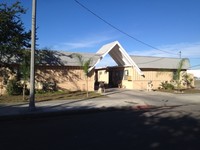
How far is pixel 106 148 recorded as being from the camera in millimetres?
6559

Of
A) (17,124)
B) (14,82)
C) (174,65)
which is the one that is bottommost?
(17,124)

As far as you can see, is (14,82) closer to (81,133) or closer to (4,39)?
(4,39)

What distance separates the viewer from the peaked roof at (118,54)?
26891 millimetres

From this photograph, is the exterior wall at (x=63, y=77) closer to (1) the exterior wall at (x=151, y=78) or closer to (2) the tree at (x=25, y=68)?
(2) the tree at (x=25, y=68)

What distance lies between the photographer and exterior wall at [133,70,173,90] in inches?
1154

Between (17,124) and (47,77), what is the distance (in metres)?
13.3

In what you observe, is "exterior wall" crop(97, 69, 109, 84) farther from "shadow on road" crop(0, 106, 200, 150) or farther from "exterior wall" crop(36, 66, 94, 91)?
"shadow on road" crop(0, 106, 200, 150)

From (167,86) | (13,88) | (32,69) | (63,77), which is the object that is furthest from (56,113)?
(167,86)

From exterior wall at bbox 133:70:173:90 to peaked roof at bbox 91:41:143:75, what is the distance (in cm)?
102

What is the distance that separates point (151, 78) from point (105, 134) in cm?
2313

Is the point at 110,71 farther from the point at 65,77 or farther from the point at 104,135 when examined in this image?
the point at 104,135

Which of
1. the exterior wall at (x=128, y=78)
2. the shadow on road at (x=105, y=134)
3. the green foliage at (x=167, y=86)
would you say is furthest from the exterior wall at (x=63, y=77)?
the shadow on road at (x=105, y=134)

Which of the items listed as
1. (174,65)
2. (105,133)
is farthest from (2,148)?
(174,65)

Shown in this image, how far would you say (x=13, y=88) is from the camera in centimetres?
2080
